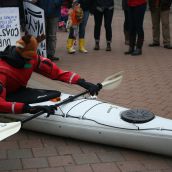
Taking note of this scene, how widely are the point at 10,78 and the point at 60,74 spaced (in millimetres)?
676

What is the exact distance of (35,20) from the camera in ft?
25.3

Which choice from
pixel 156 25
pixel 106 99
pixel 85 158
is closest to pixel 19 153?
pixel 85 158

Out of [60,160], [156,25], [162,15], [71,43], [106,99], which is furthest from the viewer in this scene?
[156,25]

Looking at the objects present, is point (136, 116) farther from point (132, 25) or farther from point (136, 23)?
point (132, 25)

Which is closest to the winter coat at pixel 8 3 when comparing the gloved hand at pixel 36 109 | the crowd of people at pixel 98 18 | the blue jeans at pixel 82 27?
the crowd of people at pixel 98 18

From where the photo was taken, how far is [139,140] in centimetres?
398

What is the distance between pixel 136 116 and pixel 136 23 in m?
4.41

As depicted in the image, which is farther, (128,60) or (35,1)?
(128,60)

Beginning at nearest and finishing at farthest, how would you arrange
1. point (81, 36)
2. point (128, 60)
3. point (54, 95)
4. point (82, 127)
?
point (82, 127), point (54, 95), point (128, 60), point (81, 36)

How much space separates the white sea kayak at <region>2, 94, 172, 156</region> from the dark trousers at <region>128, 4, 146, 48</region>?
3961 millimetres

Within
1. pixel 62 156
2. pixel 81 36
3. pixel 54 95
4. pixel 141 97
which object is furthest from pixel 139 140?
pixel 81 36

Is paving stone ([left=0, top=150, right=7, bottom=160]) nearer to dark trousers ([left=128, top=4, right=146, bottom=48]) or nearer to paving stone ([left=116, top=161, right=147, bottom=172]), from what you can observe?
paving stone ([left=116, top=161, right=147, bottom=172])

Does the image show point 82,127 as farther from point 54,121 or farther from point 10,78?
point 10,78

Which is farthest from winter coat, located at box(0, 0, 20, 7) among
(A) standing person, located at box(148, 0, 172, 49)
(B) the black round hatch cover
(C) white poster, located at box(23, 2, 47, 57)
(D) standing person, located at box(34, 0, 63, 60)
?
(B) the black round hatch cover
